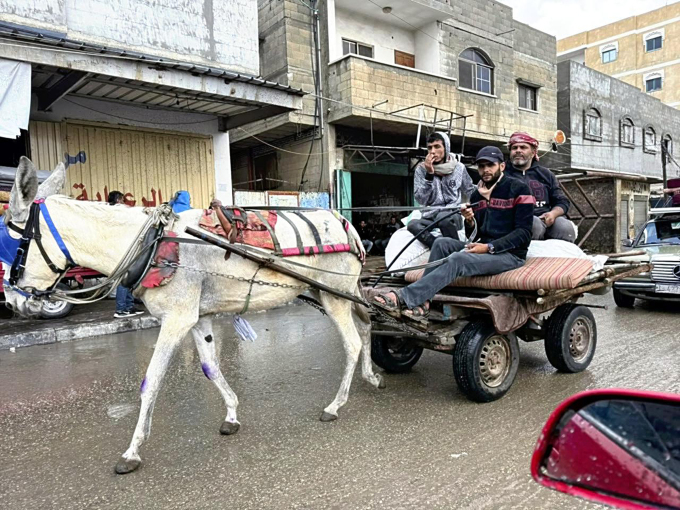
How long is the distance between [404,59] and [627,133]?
46.2 feet

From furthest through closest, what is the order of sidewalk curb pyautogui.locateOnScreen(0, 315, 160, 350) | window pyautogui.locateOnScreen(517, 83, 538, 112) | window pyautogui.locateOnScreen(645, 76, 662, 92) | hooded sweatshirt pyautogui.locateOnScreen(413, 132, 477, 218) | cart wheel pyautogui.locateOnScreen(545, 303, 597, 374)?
window pyautogui.locateOnScreen(645, 76, 662, 92) → window pyautogui.locateOnScreen(517, 83, 538, 112) → sidewalk curb pyautogui.locateOnScreen(0, 315, 160, 350) → hooded sweatshirt pyautogui.locateOnScreen(413, 132, 477, 218) → cart wheel pyautogui.locateOnScreen(545, 303, 597, 374)

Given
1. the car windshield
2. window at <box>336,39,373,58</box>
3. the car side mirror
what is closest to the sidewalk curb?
the car side mirror

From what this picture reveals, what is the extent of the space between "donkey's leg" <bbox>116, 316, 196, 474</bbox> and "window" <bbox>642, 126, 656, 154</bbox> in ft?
91.9

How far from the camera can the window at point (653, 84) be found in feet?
127

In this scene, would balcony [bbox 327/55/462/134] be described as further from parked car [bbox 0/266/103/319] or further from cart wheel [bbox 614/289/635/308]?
parked car [bbox 0/266/103/319]

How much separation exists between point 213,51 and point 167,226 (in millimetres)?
8354

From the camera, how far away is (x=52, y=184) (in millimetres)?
3117

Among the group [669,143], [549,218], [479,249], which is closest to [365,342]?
[479,249]

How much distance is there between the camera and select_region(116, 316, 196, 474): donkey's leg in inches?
112

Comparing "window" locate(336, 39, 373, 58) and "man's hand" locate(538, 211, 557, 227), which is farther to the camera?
"window" locate(336, 39, 373, 58)

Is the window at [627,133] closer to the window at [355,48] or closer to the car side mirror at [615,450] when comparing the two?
the window at [355,48]

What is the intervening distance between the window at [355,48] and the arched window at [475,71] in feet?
10.7

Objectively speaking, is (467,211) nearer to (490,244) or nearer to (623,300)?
(490,244)

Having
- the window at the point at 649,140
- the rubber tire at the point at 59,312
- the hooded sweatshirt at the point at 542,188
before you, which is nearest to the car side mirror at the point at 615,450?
the hooded sweatshirt at the point at 542,188
